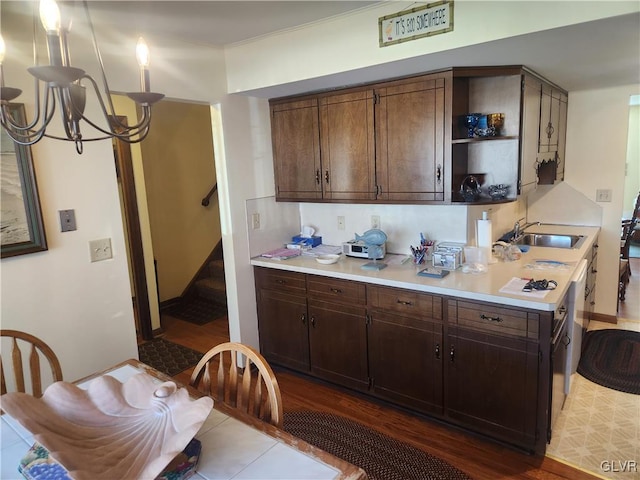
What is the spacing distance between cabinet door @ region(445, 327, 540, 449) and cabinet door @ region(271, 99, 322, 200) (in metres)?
1.50

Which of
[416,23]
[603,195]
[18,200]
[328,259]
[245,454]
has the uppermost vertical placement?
[416,23]

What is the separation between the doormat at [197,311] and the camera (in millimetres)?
4434

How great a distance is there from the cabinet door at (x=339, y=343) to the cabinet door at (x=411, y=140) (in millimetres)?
837

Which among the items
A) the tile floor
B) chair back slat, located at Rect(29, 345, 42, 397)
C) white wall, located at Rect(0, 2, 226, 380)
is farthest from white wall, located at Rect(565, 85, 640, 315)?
chair back slat, located at Rect(29, 345, 42, 397)

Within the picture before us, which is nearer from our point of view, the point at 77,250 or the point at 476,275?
the point at 77,250

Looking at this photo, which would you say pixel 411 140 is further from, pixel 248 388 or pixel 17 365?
pixel 17 365

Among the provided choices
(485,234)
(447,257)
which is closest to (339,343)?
(447,257)

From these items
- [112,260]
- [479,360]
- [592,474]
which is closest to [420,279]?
[479,360]

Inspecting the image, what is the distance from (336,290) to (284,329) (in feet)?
2.04

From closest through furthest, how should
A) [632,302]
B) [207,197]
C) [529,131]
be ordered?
[529,131], [632,302], [207,197]

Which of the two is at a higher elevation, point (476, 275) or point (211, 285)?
point (476, 275)

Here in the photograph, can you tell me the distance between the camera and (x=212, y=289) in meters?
4.74

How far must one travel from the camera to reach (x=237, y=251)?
3.14m

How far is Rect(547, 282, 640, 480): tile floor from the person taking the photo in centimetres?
220
